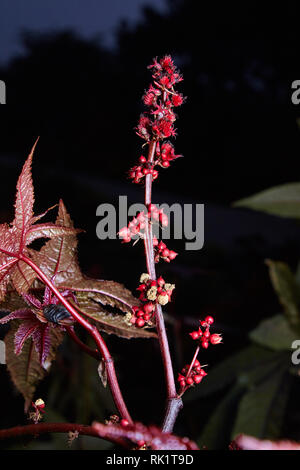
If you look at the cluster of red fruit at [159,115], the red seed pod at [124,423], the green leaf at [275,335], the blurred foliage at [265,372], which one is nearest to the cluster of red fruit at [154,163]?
the cluster of red fruit at [159,115]

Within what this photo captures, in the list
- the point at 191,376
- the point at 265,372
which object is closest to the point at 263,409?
the point at 265,372

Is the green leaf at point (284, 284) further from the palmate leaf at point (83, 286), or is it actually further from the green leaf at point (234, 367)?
the palmate leaf at point (83, 286)

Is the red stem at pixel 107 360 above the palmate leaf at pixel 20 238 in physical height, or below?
below

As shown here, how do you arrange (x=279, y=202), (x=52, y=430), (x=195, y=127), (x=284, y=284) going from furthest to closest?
(x=195, y=127)
(x=279, y=202)
(x=284, y=284)
(x=52, y=430)

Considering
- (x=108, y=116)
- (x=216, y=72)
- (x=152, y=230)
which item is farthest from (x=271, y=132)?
(x=152, y=230)

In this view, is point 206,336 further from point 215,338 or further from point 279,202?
point 279,202

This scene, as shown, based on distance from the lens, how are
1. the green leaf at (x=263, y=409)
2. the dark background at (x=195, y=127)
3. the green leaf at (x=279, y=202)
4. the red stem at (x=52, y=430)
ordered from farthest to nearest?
the dark background at (x=195, y=127)
the green leaf at (x=279, y=202)
the green leaf at (x=263, y=409)
the red stem at (x=52, y=430)
